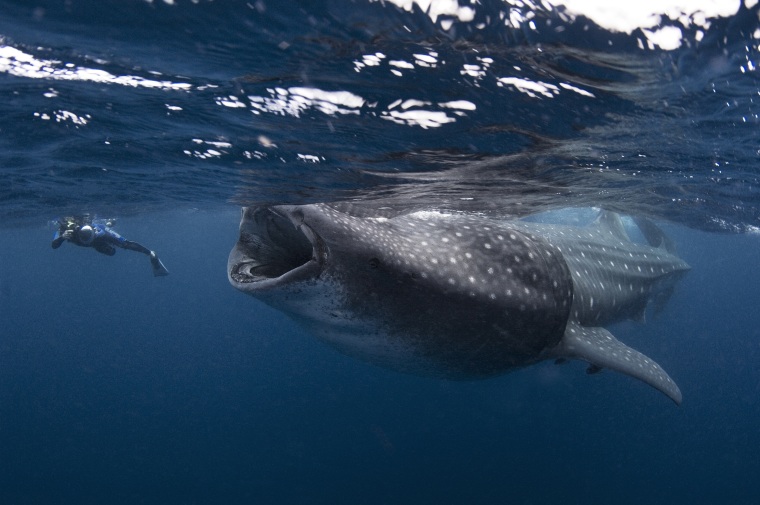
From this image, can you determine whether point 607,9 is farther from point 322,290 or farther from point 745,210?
point 745,210

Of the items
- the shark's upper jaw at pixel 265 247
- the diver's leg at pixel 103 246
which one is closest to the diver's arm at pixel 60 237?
the diver's leg at pixel 103 246

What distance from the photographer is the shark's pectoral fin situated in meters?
6.22

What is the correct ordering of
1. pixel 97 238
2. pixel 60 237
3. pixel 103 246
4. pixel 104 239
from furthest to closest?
pixel 103 246 → pixel 104 239 → pixel 97 238 → pixel 60 237

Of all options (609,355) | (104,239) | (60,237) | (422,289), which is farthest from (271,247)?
(60,237)

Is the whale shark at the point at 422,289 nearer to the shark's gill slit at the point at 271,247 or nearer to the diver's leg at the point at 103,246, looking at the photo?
the shark's gill slit at the point at 271,247

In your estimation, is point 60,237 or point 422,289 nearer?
point 422,289

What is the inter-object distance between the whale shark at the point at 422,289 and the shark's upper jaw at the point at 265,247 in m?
0.01

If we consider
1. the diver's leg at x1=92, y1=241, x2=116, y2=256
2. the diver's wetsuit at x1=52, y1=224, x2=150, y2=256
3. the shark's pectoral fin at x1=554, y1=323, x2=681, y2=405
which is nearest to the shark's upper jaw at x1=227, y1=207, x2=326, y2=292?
the shark's pectoral fin at x1=554, y1=323, x2=681, y2=405

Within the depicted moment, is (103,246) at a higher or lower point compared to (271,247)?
lower

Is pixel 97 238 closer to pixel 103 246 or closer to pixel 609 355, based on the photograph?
pixel 103 246

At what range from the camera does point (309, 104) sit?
599 centimetres

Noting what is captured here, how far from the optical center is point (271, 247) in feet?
16.8

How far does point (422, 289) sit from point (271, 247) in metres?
1.71

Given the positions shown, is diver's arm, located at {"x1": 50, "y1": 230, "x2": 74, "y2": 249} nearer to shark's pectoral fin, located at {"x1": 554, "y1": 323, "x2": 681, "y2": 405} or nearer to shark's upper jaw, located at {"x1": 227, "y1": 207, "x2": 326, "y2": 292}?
shark's upper jaw, located at {"x1": 227, "y1": 207, "x2": 326, "y2": 292}
